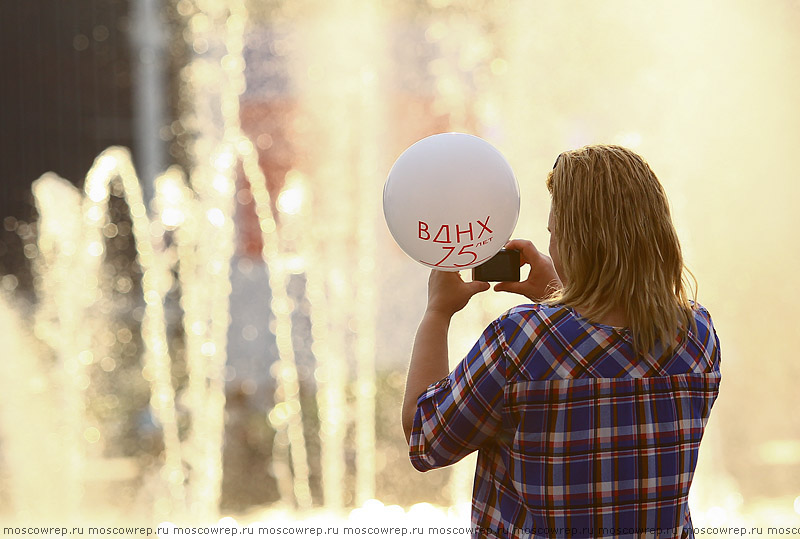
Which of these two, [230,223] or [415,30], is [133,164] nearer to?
[230,223]

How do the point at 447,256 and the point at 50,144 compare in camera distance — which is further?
→ the point at 50,144

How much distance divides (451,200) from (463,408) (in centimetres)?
27

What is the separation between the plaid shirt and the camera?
0.85 m

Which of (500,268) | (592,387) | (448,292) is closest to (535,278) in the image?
(500,268)

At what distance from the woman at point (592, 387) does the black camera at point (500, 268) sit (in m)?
0.16

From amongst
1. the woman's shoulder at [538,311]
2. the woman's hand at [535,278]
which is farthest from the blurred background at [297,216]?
the woman's shoulder at [538,311]

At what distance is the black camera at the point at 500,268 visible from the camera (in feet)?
3.51

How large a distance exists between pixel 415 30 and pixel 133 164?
1736mm

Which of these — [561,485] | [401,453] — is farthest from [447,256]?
[401,453]

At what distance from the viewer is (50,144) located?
15.9ft

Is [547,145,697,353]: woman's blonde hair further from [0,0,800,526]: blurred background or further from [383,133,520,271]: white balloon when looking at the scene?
[0,0,800,526]: blurred background

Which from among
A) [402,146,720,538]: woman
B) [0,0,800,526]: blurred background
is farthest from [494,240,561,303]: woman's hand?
[0,0,800,526]: blurred background

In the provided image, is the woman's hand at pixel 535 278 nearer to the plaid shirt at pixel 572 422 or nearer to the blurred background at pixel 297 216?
the plaid shirt at pixel 572 422

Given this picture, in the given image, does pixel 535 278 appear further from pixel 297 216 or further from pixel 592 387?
pixel 297 216
